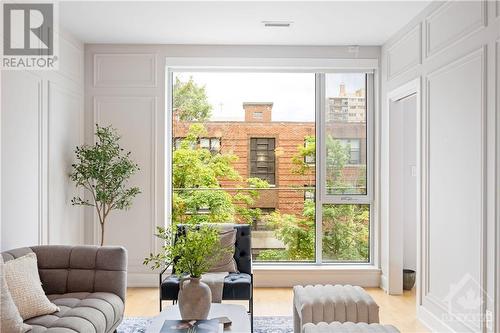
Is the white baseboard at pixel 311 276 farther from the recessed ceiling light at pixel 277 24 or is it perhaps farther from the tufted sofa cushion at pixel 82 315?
the recessed ceiling light at pixel 277 24

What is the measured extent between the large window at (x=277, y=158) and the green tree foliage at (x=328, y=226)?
0.01 m

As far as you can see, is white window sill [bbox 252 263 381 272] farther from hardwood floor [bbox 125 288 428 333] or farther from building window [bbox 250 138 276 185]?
building window [bbox 250 138 276 185]

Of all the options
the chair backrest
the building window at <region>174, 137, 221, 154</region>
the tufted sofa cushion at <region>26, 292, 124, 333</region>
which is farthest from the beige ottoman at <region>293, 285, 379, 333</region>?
the building window at <region>174, 137, 221, 154</region>

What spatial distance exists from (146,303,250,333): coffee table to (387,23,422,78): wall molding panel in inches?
113

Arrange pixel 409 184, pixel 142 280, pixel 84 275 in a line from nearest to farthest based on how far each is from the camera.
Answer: pixel 84 275 < pixel 142 280 < pixel 409 184

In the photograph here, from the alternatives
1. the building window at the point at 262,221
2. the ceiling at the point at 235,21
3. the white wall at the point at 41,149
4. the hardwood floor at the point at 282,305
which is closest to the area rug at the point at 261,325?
the hardwood floor at the point at 282,305

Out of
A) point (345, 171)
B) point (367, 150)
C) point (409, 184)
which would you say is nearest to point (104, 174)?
point (345, 171)

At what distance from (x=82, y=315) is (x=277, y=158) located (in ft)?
11.0

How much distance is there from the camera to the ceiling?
13.7ft

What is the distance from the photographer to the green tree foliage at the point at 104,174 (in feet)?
16.3

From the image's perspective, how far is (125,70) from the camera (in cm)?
553

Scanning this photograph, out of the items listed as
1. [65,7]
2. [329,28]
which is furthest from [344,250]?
[65,7]

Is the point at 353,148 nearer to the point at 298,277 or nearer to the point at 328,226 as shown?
the point at 328,226

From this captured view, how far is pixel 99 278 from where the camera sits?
11.4 feet
